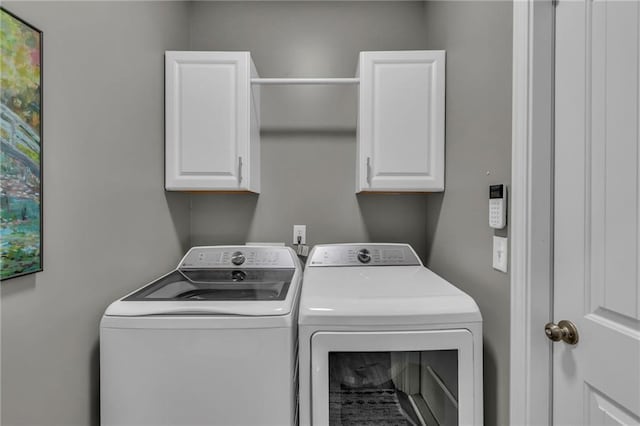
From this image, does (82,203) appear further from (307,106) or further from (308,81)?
(307,106)

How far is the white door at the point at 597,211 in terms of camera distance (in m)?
0.80

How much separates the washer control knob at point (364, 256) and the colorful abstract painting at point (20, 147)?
141cm

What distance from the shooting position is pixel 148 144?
1666 millimetres

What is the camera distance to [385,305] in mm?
1187

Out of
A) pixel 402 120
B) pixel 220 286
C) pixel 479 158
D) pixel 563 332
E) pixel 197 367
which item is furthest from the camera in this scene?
pixel 402 120

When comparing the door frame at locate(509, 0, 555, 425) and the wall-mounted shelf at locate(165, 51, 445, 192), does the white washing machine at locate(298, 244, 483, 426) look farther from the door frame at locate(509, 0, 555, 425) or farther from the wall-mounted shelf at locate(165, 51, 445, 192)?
the wall-mounted shelf at locate(165, 51, 445, 192)

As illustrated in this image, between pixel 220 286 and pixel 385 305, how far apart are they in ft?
2.47

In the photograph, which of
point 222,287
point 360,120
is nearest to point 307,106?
point 360,120

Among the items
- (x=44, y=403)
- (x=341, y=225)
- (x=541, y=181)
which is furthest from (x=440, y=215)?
(x=44, y=403)

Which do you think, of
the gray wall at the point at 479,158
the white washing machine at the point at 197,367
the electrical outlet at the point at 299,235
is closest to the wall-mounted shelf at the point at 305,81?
the gray wall at the point at 479,158

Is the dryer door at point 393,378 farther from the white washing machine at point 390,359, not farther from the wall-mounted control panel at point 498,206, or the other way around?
the wall-mounted control panel at point 498,206

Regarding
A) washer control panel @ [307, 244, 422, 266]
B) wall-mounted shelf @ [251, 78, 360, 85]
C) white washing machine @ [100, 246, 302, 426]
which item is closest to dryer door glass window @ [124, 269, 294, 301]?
white washing machine @ [100, 246, 302, 426]

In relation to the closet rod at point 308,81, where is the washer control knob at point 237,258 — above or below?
below

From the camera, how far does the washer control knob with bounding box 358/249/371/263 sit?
1903mm
